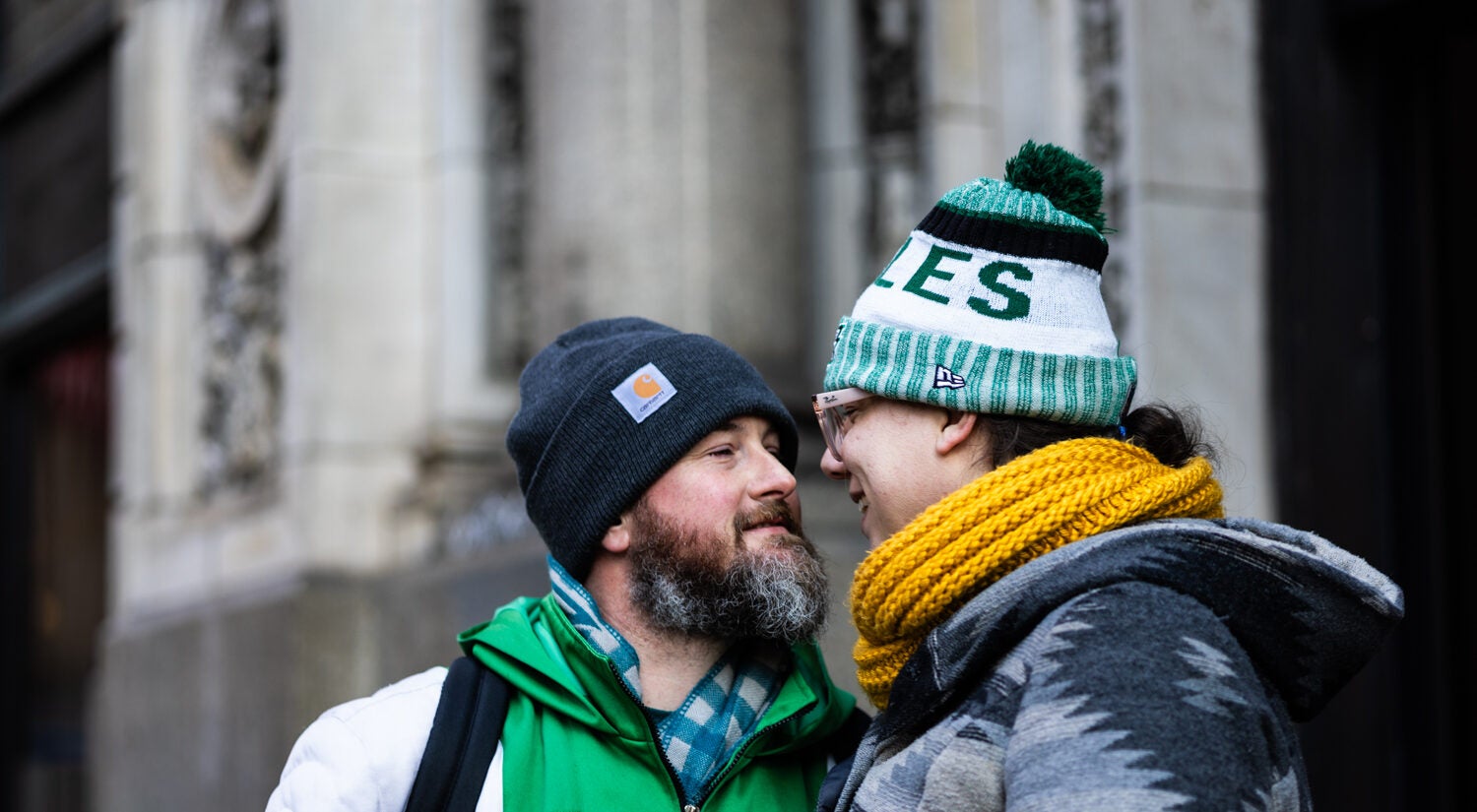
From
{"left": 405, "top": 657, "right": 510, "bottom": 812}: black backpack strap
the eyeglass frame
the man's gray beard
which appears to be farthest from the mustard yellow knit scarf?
{"left": 405, "top": 657, "right": 510, "bottom": 812}: black backpack strap

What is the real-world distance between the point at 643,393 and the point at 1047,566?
1.19 metres

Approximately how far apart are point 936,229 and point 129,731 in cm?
647

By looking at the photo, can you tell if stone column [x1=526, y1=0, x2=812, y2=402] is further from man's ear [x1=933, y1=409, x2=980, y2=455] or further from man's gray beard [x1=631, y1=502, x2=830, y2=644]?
man's ear [x1=933, y1=409, x2=980, y2=455]

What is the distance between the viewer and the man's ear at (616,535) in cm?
340

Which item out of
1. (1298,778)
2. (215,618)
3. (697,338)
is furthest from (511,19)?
(1298,778)

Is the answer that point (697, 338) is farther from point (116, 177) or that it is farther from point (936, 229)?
point (116, 177)

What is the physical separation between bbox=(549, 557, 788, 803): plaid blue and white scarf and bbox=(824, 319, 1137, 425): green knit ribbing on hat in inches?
32.4

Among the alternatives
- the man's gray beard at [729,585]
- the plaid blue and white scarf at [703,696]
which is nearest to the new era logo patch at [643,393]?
the man's gray beard at [729,585]

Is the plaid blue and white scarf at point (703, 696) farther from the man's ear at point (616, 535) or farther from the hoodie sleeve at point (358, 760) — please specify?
the hoodie sleeve at point (358, 760)

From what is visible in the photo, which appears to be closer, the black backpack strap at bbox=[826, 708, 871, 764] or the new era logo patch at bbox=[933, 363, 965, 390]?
the new era logo patch at bbox=[933, 363, 965, 390]

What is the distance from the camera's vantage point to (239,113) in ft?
25.9

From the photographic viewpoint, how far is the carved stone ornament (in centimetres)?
759

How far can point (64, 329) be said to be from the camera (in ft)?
34.8

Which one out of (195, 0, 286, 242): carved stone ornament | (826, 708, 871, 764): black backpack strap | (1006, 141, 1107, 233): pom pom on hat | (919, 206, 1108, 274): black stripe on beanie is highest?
(195, 0, 286, 242): carved stone ornament
